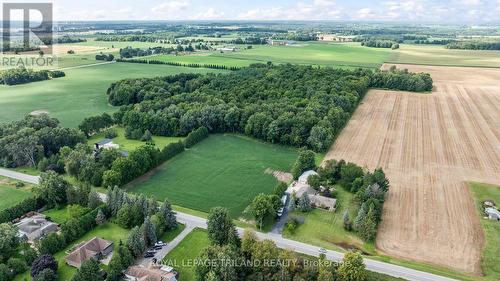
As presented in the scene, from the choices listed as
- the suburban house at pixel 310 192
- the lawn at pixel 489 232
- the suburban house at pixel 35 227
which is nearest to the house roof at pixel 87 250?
the suburban house at pixel 35 227

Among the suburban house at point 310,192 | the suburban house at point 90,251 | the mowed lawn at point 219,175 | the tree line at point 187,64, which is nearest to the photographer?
the suburban house at point 90,251

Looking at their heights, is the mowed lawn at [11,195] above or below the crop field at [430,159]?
below

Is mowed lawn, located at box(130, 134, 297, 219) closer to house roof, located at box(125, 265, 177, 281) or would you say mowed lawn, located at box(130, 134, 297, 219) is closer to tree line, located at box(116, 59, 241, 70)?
house roof, located at box(125, 265, 177, 281)

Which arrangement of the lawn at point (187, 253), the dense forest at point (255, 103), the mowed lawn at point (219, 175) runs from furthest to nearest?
1. the dense forest at point (255, 103)
2. the mowed lawn at point (219, 175)
3. the lawn at point (187, 253)

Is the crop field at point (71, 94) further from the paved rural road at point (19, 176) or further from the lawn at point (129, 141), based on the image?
the paved rural road at point (19, 176)

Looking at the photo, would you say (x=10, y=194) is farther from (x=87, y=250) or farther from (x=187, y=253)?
(x=187, y=253)

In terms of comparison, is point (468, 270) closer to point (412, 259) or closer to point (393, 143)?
point (412, 259)

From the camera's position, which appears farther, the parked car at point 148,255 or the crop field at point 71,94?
the crop field at point 71,94

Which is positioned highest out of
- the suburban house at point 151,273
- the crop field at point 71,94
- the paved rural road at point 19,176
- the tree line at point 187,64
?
the tree line at point 187,64
